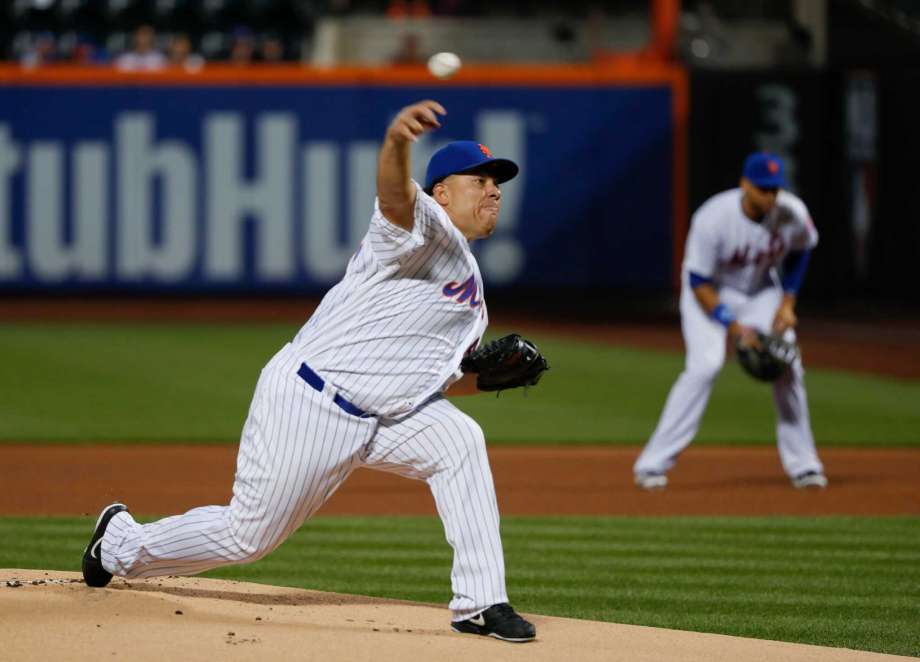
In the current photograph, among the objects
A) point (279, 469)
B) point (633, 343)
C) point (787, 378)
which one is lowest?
point (633, 343)

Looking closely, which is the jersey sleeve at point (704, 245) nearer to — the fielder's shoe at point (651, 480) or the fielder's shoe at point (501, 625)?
the fielder's shoe at point (651, 480)

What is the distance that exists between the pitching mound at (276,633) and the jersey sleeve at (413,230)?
119 centimetres

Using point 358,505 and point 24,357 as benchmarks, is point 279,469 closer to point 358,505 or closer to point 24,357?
point 358,505

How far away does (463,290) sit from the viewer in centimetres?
491

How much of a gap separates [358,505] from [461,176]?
3.84 meters

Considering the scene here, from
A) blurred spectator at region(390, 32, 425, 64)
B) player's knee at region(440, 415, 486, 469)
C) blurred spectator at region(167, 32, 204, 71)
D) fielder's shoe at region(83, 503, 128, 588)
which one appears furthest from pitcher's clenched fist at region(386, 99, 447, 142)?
blurred spectator at region(390, 32, 425, 64)

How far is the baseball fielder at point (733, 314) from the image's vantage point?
8.65 m

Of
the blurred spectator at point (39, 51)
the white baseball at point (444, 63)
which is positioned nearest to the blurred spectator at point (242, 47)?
the blurred spectator at point (39, 51)

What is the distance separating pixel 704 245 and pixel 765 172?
0.54m

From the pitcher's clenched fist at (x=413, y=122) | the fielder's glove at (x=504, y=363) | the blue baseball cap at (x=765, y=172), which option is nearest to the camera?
the pitcher's clenched fist at (x=413, y=122)

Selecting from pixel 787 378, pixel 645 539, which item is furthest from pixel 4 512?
pixel 787 378

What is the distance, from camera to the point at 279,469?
4.81 m

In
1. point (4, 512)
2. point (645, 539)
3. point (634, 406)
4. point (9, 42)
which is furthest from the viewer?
point (9, 42)

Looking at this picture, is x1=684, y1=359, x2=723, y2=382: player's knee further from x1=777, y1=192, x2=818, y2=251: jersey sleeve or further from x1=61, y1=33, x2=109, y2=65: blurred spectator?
x1=61, y1=33, x2=109, y2=65: blurred spectator
